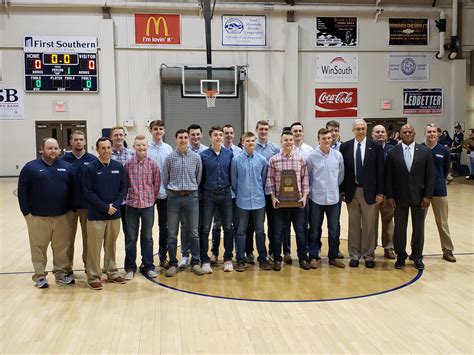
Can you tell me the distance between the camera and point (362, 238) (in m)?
6.34

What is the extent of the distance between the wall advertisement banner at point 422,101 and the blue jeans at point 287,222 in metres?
12.9

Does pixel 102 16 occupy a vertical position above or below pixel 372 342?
above

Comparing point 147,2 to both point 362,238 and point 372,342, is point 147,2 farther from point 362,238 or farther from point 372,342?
point 372,342

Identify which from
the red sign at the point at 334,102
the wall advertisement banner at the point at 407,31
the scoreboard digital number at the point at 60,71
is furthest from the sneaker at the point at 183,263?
the wall advertisement banner at the point at 407,31

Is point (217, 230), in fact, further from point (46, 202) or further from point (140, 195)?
point (46, 202)

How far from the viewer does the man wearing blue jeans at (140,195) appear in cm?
575

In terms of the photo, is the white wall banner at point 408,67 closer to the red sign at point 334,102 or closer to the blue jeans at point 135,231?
the red sign at point 334,102

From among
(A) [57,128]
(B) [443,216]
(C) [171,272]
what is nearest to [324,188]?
(B) [443,216]

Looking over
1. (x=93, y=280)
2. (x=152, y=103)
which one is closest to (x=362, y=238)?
(x=93, y=280)

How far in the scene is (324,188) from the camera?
614 cm

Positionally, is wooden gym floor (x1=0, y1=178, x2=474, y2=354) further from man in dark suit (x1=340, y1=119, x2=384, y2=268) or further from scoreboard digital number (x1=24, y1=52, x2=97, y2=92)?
scoreboard digital number (x1=24, y1=52, x2=97, y2=92)

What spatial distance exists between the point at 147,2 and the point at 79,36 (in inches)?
95.0

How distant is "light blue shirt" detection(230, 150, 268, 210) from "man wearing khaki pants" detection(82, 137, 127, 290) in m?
1.35

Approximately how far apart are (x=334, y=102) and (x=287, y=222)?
1175cm
